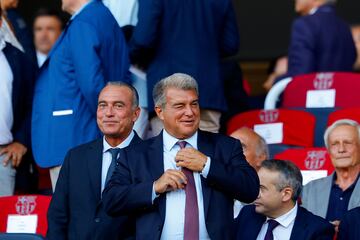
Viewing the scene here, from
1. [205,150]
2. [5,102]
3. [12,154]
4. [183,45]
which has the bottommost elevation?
[12,154]

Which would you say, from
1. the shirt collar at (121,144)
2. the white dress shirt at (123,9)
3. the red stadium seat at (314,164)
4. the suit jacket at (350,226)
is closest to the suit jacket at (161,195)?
the shirt collar at (121,144)

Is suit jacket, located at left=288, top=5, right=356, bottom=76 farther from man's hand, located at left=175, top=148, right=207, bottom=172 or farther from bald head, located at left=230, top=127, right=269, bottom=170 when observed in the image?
man's hand, located at left=175, top=148, right=207, bottom=172

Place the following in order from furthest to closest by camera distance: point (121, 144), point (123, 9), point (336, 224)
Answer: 1. point (123, 9)
2. point (336, 224)
3. point (121, 144)

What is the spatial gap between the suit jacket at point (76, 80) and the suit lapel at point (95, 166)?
0.86m

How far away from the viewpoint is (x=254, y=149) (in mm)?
8258

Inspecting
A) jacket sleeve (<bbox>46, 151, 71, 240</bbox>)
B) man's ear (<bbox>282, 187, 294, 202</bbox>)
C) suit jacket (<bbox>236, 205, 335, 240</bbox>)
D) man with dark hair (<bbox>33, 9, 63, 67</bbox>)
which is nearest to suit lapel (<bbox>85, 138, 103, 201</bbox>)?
jacket sleeve (<bbox>46, 151, 71, 240</bbox>)

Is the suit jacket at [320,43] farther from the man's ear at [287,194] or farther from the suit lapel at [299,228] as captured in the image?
the suit lapel at [299,228]

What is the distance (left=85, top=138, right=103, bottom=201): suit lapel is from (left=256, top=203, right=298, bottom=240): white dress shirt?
3.12 feet

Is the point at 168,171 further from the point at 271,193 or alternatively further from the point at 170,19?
the point at 170,19

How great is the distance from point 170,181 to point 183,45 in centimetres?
254

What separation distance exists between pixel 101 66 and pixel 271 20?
5618mm

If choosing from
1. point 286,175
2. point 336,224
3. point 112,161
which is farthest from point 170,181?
point 336,224

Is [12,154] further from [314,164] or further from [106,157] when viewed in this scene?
[314,164]

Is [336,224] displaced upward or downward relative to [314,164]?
downward
